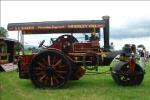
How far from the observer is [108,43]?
1434 centimetres

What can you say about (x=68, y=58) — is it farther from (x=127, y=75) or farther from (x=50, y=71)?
(x=127, y=75)

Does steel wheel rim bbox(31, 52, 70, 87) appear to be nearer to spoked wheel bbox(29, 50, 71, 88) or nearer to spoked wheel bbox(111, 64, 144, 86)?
spoked wheel bbox(29, 50, 71, 88)

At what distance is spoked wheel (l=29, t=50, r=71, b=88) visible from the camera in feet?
44.5

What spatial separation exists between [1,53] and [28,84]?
10.2 metres

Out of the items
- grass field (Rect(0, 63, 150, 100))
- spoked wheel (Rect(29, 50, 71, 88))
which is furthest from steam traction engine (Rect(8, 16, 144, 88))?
grass field (Rect(0, 63, 150, 100))

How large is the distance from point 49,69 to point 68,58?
0.71 m

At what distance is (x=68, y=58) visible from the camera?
13680 millimetres

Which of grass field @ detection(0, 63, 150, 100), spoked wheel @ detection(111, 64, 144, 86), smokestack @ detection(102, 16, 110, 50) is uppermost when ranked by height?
smokestack @ detection(102, 16, 110, 50)

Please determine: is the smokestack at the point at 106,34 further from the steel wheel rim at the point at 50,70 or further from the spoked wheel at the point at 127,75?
the steel wheel rim at the point at 50,70

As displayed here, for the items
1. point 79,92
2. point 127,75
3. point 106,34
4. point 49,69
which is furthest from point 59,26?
point 127,75

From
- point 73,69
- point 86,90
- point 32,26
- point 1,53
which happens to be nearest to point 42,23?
point 32,26

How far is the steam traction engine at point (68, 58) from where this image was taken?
13607 mm

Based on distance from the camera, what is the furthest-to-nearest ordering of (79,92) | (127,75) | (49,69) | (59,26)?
(127,75) → (59,26) → (49,69) → (79,92)

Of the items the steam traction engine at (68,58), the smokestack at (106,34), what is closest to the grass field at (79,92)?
the steam traction engine at (68,58)
